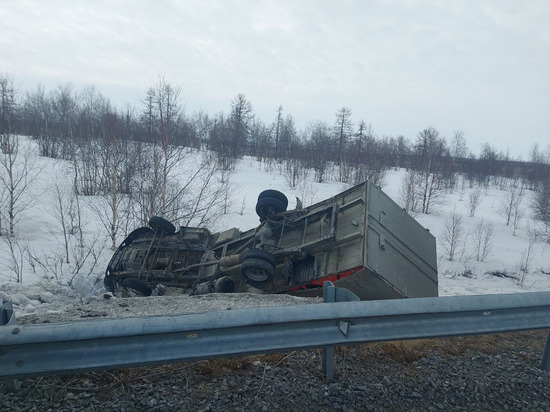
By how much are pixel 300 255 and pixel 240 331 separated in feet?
17.4

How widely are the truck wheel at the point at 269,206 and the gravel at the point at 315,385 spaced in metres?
5.67

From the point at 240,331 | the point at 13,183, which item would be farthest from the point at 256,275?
the point at 13,183

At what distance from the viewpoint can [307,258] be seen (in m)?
7.77

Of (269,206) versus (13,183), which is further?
(13,183)

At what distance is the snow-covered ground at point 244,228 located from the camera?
10055 mm

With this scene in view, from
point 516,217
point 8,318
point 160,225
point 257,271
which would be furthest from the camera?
point 516,217

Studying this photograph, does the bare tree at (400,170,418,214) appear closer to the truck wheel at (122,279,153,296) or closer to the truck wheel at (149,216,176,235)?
the truck wheel at (149,216,176,235)

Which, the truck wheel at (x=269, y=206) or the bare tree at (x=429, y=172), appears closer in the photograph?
the truck wheel at (x=269, y=206)

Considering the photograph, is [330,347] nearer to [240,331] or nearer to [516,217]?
[240,331]

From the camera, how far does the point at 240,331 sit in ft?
7.80

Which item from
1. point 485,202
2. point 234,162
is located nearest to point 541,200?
point 485,202

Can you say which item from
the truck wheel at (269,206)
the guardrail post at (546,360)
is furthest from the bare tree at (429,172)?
the guardrail post at (546,360)

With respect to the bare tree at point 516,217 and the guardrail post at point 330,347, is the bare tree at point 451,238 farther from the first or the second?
the guardrail post at point 330,347

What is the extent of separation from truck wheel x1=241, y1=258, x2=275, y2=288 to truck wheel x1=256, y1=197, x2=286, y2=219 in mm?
1767
